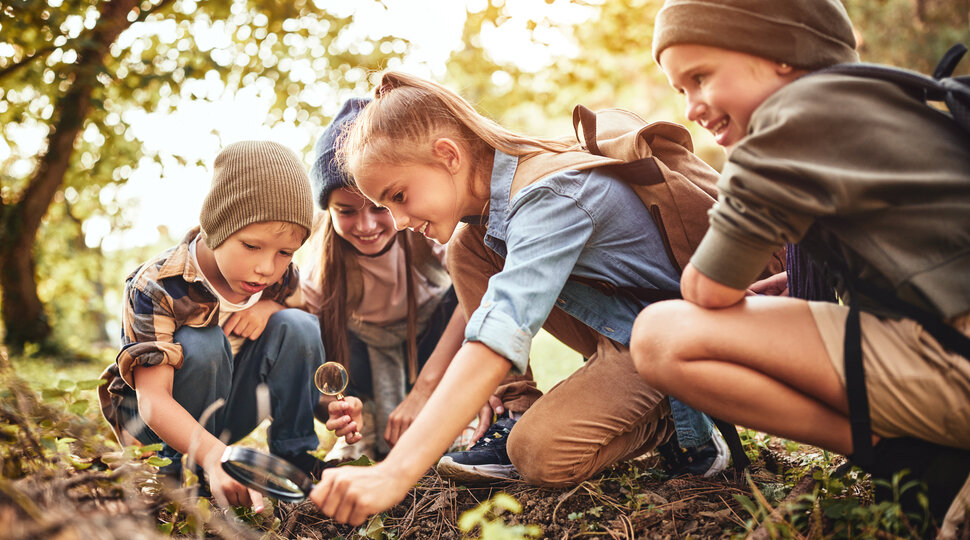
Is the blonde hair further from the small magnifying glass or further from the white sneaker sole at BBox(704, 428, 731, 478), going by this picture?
the white sneaker sole at BBox(704, 428, 731, 478)

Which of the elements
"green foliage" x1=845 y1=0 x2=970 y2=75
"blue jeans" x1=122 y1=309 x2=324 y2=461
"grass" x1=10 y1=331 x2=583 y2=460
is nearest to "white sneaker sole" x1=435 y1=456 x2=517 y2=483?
"blue jeans" x1=122 y1=309 x2=324 y2=461

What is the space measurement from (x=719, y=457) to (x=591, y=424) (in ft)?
1.63

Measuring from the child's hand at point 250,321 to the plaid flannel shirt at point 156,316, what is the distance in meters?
0.17

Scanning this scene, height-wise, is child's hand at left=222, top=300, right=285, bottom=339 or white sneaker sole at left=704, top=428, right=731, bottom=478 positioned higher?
child's hand at left=222, top=300, right=285, bottom=339

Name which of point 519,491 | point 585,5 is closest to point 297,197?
point 519,491

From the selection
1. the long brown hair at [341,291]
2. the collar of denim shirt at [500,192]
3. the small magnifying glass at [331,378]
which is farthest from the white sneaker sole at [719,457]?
the long brown hair at [341,291]

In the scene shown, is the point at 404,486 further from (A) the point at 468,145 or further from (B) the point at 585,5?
(B) the point at 585,5

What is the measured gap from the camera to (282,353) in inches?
116

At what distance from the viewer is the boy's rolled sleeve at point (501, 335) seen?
1772 mm

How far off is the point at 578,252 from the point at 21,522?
1.45m

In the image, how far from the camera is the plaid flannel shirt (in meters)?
2.41

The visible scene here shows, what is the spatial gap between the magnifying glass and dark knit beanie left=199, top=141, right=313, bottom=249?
42.3 inches

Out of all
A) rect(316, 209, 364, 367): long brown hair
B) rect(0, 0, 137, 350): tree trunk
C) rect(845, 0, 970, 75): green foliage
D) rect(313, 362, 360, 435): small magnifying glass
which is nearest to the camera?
rect(313, 362, 360, 435): small magnifying glass

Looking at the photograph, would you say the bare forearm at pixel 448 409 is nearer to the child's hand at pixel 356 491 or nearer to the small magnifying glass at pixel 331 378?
the child's hand at pixel 356 491
